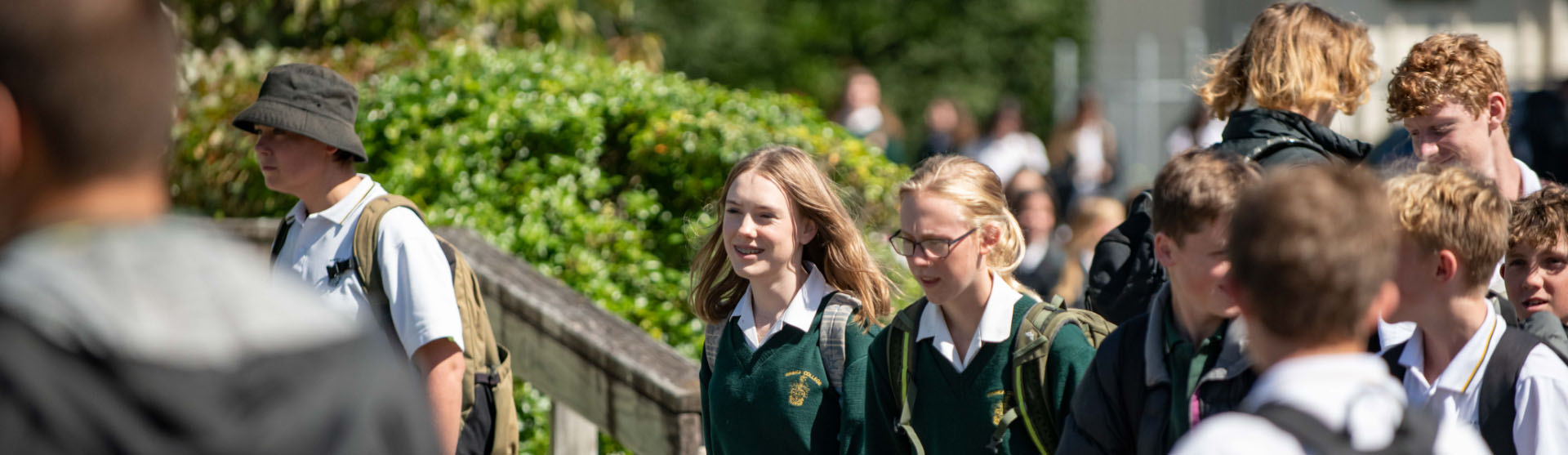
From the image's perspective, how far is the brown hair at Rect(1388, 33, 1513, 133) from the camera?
365 cm

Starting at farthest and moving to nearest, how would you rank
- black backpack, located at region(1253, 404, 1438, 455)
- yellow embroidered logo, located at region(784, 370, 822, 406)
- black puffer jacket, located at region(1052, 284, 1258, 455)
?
yellow embroidered logo, located at region(784, 370, 822, 406)
black puffer jacket, located at region(1052, 284, 1258, 455)
black backpack, located at region(1253, 404, 1438, 455)

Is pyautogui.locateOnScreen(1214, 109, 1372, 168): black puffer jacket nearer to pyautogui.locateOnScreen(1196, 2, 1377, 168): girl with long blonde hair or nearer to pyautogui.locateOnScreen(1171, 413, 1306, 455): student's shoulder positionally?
pyautogui.locateOnScreen(1196, 2, 1377, 168): girl with long blonde hair

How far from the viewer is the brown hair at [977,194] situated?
3463mm

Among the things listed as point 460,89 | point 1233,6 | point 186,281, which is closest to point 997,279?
point 186,281

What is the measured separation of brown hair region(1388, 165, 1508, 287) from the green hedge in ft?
10.8

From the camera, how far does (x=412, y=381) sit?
1390 millimetres

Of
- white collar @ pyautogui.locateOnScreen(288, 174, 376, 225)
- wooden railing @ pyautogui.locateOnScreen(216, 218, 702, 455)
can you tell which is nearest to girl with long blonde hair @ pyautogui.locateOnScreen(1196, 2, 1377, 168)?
wooden railing @ pyautogui.locateOnScreen(216, 218, 702, 455)

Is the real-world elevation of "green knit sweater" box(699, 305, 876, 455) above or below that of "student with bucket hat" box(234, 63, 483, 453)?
below

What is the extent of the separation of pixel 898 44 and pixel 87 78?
22521 millimetres

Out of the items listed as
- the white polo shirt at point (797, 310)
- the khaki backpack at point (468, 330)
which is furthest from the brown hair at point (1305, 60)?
the khaki backpack at point (468, 330)

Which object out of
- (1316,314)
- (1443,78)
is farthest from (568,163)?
(1316,314)

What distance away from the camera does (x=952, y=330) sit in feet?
11.4

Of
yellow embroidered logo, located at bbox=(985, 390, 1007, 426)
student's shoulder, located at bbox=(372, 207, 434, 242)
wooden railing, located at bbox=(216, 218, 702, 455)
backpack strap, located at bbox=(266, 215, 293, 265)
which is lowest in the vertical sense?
wooden railing, located at bbox=(216, 218, 702, 455)

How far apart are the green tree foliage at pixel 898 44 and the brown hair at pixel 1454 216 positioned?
19.7 metres
